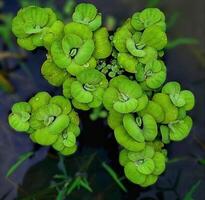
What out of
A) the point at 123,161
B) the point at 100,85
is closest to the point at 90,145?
the point at 123,161

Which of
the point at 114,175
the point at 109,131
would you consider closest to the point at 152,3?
the point at 109,131

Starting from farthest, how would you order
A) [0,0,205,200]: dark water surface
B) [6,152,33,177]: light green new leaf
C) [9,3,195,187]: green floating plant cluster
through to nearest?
[0,0,205,200]: dark water surface < [6,152,33,177]: light green new leaf < [9,3,195,187]: green floating plant cluster

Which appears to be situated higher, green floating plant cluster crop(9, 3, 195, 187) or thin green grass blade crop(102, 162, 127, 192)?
green floating plant cluster crop(9, 3, 195, 187)

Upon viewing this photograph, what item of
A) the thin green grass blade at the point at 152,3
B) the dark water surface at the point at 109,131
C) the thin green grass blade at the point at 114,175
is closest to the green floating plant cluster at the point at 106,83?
the thin green grass blade at the point at 114,175

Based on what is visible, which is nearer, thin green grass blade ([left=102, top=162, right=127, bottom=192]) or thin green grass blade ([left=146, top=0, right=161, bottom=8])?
thin green grass blade ([left=102, top=162, right=127, bottom=192])

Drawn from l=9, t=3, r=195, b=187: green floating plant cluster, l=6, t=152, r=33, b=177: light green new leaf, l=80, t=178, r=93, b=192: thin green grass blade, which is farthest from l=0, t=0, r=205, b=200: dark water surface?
l=9, t=3, r=195, b=187: green floating plant cluster

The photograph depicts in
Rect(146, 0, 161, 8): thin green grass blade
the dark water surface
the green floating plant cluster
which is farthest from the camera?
Rect(146, 0, 161, 8): thin green grass blade

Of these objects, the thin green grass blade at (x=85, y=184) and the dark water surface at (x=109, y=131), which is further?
the dark water surface at (x=109, y=131)

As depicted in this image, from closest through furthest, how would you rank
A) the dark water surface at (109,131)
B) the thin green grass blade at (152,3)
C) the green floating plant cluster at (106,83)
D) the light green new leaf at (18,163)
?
the green floating plant cluster at (106,83), the light green new leaf at (18,163), the dark water surface at (109,131), the thin green grass blade at (152,3)

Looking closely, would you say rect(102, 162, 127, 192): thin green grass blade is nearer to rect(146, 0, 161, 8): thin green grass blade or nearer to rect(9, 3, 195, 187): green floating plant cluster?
rect(9, 3, 195, 187): green floating plant cluster

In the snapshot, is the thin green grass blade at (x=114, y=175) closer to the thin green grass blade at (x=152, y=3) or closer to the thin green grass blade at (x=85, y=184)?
the thin green grass blade at (x=85, y=184)
